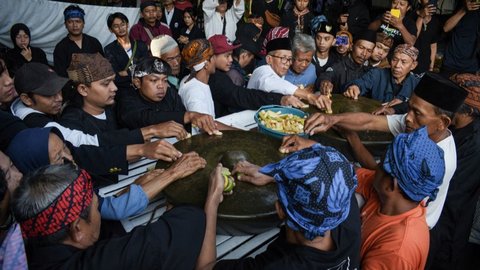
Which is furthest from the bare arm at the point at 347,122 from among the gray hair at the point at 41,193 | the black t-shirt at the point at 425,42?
the black t-shirt at the point at 425,42

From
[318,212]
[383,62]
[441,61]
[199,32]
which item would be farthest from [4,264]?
[441,61]

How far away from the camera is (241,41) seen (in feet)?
13.9

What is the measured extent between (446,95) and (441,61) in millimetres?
4797

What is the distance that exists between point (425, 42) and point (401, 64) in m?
2.49

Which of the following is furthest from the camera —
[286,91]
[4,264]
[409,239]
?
[286,91]

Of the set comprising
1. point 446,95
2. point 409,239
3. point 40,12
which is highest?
point 40,12

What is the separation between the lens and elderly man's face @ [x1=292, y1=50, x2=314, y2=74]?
12.1 ft

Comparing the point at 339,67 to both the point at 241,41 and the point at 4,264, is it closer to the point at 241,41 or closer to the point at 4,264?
the point at 241,41

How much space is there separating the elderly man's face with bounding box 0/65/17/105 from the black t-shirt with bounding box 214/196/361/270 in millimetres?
2193

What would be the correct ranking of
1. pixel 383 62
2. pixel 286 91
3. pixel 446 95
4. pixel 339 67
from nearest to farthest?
pixel 446 95
pixel 286 91
pixel 339 67
pixel 383 62

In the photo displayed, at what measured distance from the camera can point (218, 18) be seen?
5.70 meters

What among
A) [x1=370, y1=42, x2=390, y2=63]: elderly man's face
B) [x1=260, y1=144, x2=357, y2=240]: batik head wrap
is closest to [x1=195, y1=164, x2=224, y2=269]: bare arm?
[x1=260, y1=144, x2=357, y2=240]: batik head wrap

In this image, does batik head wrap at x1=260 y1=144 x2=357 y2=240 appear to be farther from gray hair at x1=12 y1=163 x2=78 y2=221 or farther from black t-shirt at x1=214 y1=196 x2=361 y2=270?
gray hair at x1=12 y1=163 x2=78 y2=221

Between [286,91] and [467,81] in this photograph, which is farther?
[286,91]
